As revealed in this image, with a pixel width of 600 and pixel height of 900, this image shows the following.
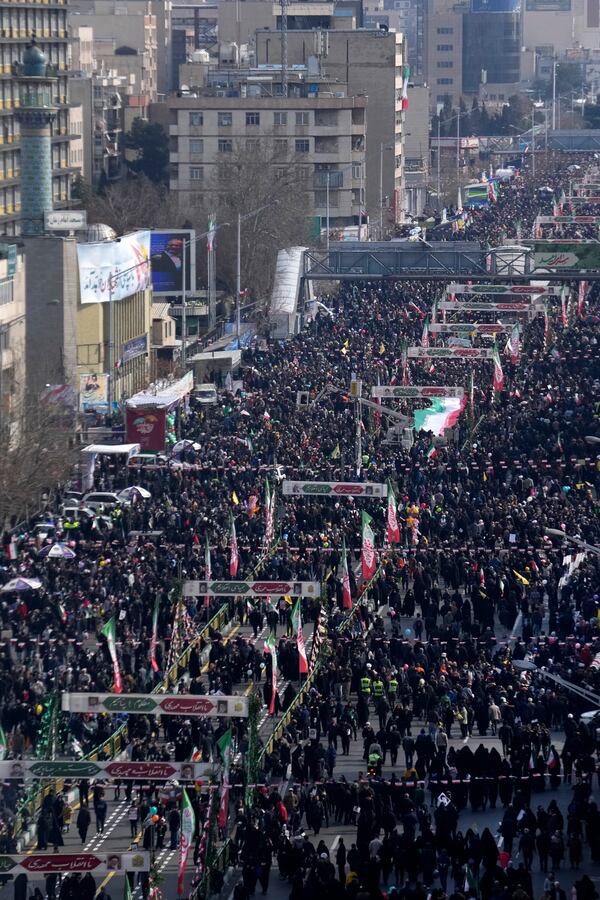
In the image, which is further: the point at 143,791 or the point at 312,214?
the point at 312,214

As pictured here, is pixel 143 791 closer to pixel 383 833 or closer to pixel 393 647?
pixel 383 833

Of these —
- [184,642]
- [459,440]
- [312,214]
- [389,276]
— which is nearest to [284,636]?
[184,642]

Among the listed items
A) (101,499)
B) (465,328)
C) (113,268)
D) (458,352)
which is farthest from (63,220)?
(101,499)

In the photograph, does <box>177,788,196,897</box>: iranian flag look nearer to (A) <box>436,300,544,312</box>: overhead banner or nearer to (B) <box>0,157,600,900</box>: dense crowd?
(B) <box>0,157,600,900</box>: dense crowd

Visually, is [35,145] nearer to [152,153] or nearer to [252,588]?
[252,588]

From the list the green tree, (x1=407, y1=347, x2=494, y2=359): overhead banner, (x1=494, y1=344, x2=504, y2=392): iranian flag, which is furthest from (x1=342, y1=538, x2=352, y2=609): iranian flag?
the green tree

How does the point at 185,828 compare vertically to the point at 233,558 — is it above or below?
above
